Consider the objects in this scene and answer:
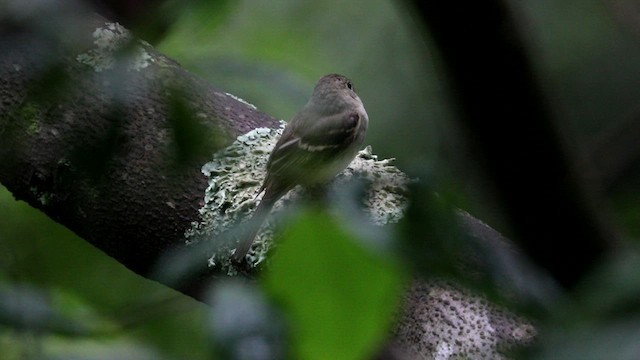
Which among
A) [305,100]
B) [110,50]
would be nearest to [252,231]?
[305,100]

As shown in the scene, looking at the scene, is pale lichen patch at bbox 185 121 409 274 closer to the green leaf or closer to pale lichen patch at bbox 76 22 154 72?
pale lichen patch at bbox 76 22 154 72

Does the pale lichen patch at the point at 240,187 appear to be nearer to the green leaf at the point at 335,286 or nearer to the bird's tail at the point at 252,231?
the bird's tail at the point at 252,231

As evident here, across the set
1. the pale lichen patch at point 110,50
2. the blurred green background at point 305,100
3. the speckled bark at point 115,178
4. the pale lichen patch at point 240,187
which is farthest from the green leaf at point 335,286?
the speckled bark at point 115,178

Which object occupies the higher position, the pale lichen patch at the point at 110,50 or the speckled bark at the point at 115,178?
the pale lichen patch at the point at 110,50

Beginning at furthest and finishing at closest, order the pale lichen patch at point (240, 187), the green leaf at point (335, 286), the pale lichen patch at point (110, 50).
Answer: the pale lichen patch at point (240, 187) < the pale lichen patch at point (110, 50) < the green leaf at point (335, 286)

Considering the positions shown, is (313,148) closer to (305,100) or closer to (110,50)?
(305,100)

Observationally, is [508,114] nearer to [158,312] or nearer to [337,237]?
[337,237]

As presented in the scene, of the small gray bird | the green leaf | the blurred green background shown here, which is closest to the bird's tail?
the small gray bird
